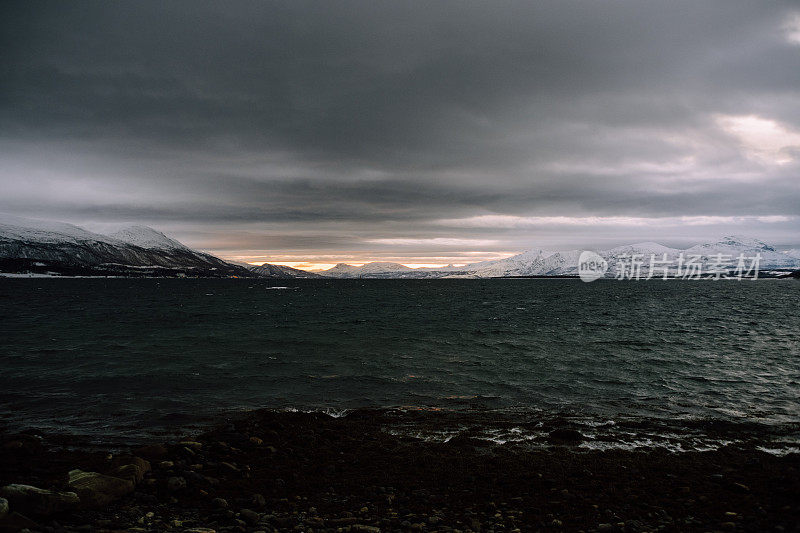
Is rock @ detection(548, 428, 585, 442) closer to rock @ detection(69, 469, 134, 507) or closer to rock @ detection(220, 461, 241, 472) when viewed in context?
rock @ detection(220, 461, 241, 472)

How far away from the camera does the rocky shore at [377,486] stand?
395 inches

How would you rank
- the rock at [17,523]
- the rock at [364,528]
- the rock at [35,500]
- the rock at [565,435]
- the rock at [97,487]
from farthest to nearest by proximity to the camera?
the rock at [565,435], the rock at [97,487], the rock at [364,528], the rock at [35,500], the rock at [17,523]

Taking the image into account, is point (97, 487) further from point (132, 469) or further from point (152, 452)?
point (152, 452)

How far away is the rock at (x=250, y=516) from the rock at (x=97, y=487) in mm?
3429

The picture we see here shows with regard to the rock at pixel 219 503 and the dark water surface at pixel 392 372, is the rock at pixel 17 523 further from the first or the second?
the dark water surface at pixel 392 372

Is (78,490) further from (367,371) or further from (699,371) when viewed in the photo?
(699,371)

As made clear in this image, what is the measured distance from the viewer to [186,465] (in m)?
13.3

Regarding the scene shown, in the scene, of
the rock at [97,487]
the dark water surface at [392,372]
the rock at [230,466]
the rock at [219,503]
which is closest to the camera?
the rock at [97,487]

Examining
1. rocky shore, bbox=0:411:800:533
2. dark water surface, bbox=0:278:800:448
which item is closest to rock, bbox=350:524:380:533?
rocky shore, bbox=0:411:800:533

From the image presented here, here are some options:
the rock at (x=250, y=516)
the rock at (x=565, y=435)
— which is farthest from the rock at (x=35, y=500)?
the rock at (x=565, y=435)

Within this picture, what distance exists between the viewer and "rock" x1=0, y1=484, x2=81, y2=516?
31.1 ft

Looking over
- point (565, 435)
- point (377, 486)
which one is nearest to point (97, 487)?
point (377, 486)

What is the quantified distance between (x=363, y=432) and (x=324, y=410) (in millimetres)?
4114

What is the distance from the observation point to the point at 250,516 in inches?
400
